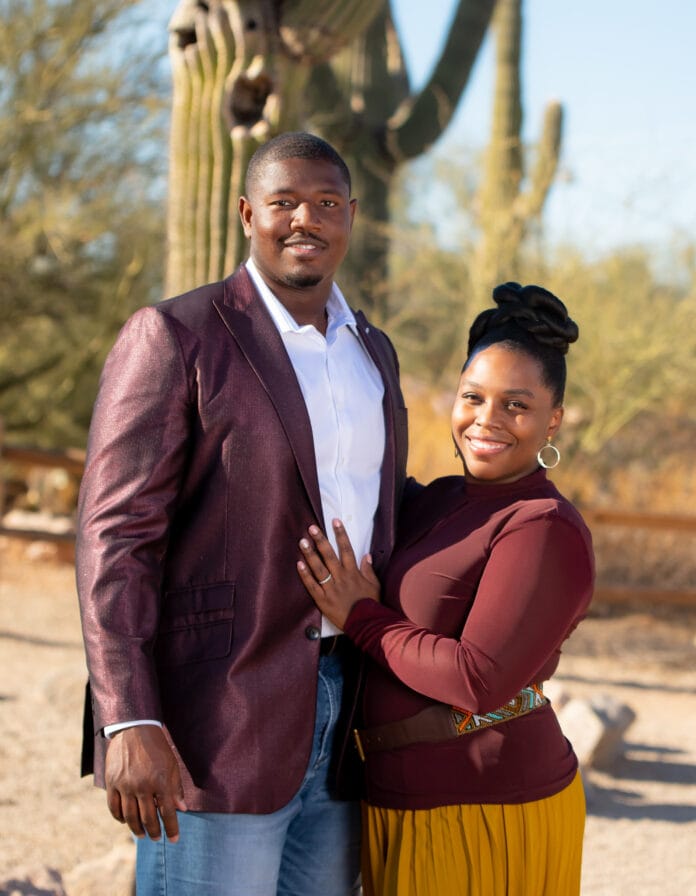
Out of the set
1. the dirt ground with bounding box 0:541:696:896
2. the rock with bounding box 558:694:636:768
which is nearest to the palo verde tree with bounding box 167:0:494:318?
the dirt ground with bounding box 0:541:696:896

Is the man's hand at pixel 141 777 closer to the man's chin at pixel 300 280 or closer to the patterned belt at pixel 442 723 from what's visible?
the patterned belt at pixel 442 723

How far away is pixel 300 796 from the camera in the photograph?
220 centimetres

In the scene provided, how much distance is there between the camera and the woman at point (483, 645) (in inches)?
80.6

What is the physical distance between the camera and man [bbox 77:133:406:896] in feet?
6.41

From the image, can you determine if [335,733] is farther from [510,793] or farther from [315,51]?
[315,51]

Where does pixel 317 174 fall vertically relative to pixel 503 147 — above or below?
below

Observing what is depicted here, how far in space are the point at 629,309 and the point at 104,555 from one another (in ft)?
30.7

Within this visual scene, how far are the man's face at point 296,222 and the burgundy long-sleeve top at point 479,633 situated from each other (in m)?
0.57

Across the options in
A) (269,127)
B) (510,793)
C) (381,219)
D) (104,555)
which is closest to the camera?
(104,555)

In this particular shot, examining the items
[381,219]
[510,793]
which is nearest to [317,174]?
[510,793]

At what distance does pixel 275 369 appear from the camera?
212 cm

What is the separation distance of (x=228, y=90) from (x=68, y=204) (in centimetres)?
617

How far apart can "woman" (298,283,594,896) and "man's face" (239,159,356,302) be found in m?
0.40

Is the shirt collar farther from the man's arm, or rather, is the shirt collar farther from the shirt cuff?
the shirt cuff
